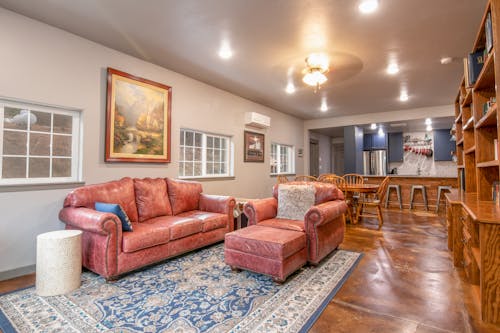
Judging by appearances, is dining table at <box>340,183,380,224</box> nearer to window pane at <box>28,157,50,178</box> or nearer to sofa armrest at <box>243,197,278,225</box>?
sofa armrest at <box>243,197,278,225</box>

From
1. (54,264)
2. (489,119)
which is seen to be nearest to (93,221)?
(54,264)

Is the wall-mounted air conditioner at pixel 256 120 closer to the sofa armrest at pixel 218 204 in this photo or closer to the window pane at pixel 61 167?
the sofa armrest at pixel 218 204

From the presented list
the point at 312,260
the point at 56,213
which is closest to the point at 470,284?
the point at 312,260

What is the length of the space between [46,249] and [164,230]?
1014mm

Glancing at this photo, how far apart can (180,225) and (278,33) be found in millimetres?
2500

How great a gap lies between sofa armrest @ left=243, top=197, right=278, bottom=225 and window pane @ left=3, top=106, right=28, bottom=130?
2.60m

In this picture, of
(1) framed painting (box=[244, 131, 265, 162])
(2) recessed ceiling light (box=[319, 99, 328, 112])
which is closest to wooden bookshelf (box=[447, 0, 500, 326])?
(2) recessed ceiling light (box=[319, 99, 328, 112])

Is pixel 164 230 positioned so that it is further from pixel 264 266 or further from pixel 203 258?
pixel 264 266

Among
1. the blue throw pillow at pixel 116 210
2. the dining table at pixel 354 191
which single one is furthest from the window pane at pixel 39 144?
the dining table at pixel 354 191

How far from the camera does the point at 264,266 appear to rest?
2.48 m

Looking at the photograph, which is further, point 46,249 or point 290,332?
point 46,249

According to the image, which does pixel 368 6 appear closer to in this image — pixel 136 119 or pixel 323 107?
pixel 136 119

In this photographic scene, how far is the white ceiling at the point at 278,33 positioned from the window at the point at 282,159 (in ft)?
8.72

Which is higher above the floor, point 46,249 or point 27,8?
point 27,8
